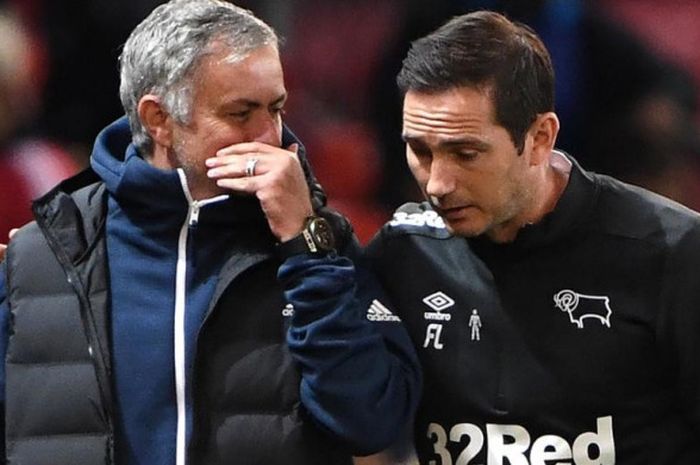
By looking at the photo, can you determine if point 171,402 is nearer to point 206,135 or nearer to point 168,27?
point 206,135

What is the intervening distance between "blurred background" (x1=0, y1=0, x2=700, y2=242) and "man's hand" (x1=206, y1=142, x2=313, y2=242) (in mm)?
1646

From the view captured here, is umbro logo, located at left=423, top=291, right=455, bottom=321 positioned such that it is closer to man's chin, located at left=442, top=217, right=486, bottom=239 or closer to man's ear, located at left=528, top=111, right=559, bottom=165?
man's chin, located at left=442, top=217, right=486, bottom=239

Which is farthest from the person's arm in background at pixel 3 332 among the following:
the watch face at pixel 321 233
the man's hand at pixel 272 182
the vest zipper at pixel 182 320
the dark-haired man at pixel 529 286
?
the dark-haired man at pixel 529 286

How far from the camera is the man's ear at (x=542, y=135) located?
89.5 inches

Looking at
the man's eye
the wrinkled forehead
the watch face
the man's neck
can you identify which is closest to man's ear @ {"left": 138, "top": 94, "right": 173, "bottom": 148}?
the man's eye

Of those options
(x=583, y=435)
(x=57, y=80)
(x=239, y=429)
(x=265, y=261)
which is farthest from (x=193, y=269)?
(x=57, y=80)

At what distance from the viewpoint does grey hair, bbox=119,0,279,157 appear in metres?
2.30

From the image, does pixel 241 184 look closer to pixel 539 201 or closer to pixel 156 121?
pixel 156 121

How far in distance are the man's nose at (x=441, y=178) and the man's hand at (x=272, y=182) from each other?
0.19 metres

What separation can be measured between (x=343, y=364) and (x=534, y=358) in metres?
0.32

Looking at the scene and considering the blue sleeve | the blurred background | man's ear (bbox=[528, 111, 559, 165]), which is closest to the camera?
the blue sleeve

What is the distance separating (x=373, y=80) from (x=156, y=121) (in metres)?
1.71

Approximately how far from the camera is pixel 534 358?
7.57 ft

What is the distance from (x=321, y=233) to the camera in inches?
88.0
